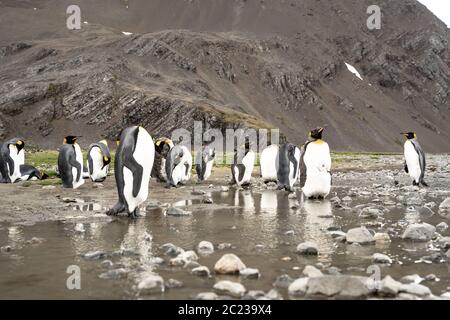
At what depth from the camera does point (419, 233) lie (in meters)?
6.74

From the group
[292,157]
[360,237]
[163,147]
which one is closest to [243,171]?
[292,157]

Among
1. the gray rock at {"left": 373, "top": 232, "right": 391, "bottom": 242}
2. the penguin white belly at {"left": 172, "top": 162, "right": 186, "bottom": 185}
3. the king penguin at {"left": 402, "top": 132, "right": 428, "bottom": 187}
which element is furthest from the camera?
the penguin white belly at {"left": 172, "top": 162, "right": 186, "bottom": 185}

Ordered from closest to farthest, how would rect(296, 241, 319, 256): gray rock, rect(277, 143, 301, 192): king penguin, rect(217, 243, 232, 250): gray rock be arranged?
rect(296, 241, 319, 256): gray rock, rect(217, 243, 232, 250): gray rock, rect(277, 143, 301, 192): king penguin

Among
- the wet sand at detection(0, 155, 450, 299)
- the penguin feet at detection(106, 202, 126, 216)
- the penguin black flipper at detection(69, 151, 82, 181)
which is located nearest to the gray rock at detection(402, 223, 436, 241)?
the wet sand at detection(0, 155, 450, 299)

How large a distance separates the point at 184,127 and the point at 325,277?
4921 centimetres

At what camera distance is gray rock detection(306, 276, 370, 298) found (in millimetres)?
4270

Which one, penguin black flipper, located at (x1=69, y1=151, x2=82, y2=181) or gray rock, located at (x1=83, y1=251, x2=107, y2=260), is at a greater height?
penguin black flipper, located at (x1=69, y1=151, x2=82, y2=181)

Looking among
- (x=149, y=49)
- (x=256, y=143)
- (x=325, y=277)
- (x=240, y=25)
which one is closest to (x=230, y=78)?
(x=149, y=49)

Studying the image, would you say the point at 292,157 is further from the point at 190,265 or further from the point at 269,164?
the point at 190,265

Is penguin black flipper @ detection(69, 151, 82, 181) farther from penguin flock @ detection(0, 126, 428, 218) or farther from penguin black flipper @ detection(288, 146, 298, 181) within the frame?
penguin black flipper @ detection(288, 146, 298, 181)

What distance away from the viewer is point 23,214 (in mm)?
9352

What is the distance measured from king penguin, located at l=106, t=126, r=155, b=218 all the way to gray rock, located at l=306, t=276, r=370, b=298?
5.14 meters
